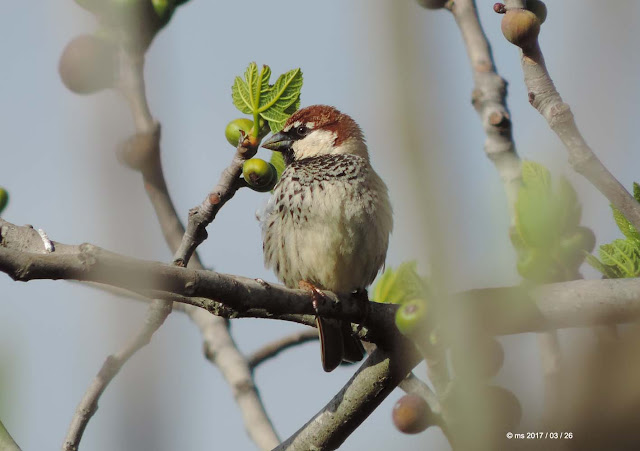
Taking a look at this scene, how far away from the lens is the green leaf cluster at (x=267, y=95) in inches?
103

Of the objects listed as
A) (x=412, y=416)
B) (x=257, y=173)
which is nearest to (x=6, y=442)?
(x=257, y=173)

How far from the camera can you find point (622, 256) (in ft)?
8.15

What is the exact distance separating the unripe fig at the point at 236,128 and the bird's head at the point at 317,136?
1.69m

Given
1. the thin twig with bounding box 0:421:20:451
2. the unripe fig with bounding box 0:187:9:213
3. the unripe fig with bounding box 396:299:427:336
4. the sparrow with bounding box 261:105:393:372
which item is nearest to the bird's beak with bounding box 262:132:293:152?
the sparrow with bounding box 261:105:393:372

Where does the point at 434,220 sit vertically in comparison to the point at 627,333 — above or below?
above

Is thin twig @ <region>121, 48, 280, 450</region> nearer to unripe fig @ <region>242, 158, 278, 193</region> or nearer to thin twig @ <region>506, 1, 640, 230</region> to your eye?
unripe fig @ <region>242, 158, 278, 193</region>

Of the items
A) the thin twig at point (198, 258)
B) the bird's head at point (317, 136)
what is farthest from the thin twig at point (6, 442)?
the bird's head at point (317, 136)

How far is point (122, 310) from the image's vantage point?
0.88m

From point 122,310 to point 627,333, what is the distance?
2.02ft

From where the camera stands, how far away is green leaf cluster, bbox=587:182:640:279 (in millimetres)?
2473

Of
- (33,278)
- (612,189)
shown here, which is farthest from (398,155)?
(612,189)

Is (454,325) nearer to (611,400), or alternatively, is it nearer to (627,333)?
(611,400)

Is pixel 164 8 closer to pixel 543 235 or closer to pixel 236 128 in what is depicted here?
pixel 236 128

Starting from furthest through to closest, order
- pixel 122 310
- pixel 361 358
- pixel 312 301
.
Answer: pixel 361 358 → pixel 312 301 → pixel 122 310
